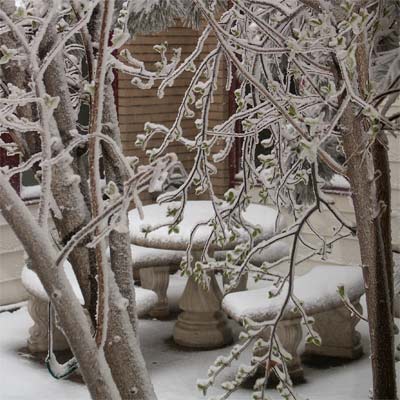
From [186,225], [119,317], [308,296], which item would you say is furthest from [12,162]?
[119,317]

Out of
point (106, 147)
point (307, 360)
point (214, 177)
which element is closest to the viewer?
point (106, 147)

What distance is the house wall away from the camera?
9297 mm

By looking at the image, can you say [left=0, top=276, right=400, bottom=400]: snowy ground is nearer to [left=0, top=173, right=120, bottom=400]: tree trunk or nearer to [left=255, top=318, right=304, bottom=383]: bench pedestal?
[left=255, top=318, right=304, bottom=383]: bench pedestal

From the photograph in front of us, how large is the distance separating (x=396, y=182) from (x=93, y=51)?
560cm

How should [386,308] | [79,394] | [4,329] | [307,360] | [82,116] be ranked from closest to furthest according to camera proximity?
[386,308] → [79,394] → [307,360] → [4,329] → [82,116]

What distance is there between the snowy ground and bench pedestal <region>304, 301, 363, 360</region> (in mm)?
A: 122

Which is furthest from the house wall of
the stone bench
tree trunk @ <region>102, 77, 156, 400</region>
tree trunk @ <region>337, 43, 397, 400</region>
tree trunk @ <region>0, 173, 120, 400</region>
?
tree trunk @ <region>0, 173, 120, 400</region>

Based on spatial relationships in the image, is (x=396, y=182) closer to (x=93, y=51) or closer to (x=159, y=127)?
(x=159, y=127)

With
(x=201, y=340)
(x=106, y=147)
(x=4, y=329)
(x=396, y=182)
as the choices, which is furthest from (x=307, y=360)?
(x=106, y=147)

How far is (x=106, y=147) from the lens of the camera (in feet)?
7.02

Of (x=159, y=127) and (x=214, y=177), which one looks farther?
(x=214, y=177)

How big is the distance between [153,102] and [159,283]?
2.75 m

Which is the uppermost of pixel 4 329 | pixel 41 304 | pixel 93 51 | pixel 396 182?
pixel 93 51

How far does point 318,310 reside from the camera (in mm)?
5820
